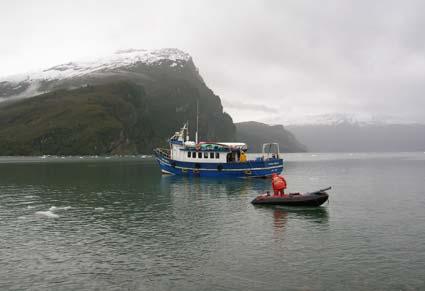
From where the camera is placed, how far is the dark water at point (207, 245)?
2389cm

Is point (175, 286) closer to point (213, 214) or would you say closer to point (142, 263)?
point (142, 263)

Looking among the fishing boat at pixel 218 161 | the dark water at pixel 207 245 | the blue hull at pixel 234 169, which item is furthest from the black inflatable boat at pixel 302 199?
the blue hull at pixel 234 169

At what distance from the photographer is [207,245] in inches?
1249

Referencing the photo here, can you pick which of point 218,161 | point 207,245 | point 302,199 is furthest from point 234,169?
point 207,245

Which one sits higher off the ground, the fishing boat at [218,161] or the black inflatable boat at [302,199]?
the fishing boat at [218,161]

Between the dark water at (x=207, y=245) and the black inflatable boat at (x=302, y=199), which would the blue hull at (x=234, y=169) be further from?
the black inflatable boat at (x=302, y=199)

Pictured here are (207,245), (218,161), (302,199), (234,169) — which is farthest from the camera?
(218,161)

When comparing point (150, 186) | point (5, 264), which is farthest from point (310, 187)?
point (5, 264)

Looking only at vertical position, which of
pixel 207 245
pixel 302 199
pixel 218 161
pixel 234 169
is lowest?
pixel 207 245

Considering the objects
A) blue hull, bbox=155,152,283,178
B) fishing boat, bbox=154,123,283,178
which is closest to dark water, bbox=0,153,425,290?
blue hull, bbox=155,152,283,178

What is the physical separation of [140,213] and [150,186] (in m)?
29.9

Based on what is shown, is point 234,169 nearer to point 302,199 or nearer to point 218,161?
point 218,161

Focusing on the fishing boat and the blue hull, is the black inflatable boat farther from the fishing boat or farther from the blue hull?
the blue hull

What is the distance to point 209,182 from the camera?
265ft
